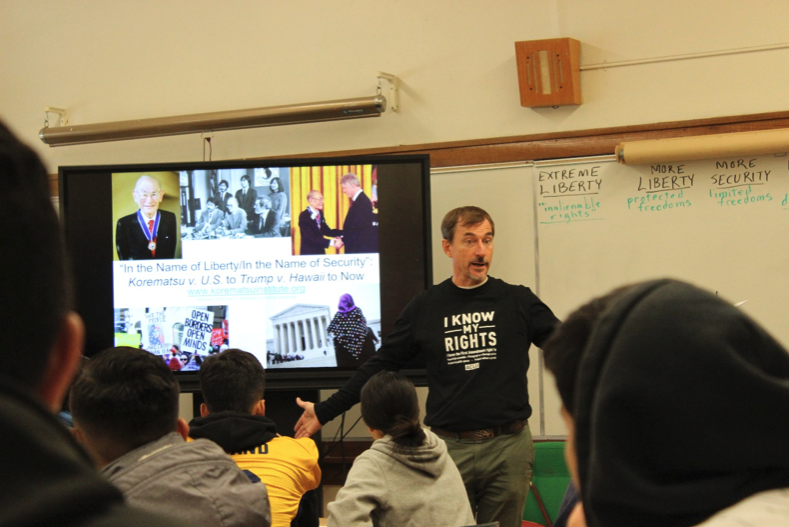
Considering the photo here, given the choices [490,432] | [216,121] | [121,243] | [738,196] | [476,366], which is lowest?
[490,432]

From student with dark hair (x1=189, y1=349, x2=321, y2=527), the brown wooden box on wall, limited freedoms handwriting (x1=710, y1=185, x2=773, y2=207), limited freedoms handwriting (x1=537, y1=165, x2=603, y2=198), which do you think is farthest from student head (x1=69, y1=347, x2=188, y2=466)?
limited freedoms handwriting (x1=710, y1=185, x2=773, y2=207)

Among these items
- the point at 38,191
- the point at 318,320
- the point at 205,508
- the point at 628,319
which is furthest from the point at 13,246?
the point at 318,320

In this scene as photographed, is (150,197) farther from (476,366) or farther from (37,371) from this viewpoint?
(37,371)

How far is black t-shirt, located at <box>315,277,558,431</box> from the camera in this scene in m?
2.75

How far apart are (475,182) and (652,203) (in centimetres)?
98

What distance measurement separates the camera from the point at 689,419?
0.59 metres

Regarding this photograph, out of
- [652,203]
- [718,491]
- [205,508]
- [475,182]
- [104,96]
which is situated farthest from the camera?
[104,96]

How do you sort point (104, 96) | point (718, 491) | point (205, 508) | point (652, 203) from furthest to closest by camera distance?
1. point (104, 96)
2. point (652, 203)
3. point (205, 508)
4. point (718, 491)

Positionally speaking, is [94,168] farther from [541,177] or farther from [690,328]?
[690,328]

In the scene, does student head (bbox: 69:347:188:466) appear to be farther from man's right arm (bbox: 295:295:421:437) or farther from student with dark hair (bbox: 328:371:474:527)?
man's right arm (bbox: 295:295:421:437)

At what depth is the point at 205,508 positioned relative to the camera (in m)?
1.40

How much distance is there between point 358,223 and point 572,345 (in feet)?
10.7

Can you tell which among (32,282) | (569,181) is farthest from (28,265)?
(569,181)

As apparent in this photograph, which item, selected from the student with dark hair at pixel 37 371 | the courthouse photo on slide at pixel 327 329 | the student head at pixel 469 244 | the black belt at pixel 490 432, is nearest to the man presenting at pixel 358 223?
the courthouse photo on slide at pixel 327 329
